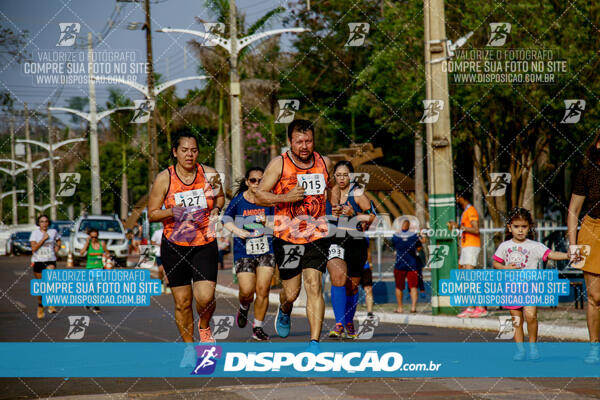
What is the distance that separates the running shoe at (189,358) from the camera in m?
8.33

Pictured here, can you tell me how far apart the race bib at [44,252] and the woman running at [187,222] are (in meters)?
8.73

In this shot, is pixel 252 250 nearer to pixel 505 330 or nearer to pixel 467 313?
pixel 505 330

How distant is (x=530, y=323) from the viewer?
936cm

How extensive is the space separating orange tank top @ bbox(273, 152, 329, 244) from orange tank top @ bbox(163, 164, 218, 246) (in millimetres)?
630

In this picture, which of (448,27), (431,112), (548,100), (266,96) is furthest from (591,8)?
(266,96)

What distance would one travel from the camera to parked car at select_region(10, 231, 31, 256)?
4812cm

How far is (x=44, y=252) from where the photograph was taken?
16.4 metres

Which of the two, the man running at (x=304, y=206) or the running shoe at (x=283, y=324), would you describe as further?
the running shoe at (x=283, y=324)

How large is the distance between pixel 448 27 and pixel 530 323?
17067mm

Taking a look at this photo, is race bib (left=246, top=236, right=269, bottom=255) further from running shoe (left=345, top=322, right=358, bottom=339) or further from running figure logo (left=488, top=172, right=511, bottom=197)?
running figure logo (left=488, top=172, right=511, bottom=197)

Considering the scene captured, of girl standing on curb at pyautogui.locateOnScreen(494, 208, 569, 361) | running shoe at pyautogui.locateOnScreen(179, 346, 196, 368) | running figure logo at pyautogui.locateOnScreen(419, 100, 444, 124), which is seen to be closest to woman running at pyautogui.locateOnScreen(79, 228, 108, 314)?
running figure logo at pyautogui.locateOnScreen(419, 100, 444, 124)

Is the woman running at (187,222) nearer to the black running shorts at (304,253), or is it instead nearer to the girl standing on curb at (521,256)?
the black running shorts at (304,253)

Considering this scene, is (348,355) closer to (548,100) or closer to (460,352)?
(460,352)

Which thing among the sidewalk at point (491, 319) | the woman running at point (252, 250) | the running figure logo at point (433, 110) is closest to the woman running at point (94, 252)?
the sidewalk at point (491, 319)
